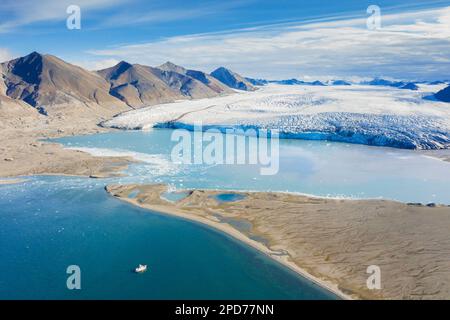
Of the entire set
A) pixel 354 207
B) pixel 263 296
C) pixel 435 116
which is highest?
pixel 435 116

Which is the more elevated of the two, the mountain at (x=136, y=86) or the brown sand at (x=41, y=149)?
the mountain at (x=136, y=86)

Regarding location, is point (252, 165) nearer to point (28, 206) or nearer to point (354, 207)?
point (354, 207)

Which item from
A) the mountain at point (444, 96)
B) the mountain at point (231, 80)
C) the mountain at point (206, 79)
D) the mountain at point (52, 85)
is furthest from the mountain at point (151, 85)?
the mountain at point (444, 96)

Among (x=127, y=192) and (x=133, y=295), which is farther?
(x=127, y=192)

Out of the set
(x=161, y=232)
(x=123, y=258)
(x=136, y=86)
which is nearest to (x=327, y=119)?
(x=161, y=232)

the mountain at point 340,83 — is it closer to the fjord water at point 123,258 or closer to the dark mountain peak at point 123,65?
the dark mountain peak at point 123,65

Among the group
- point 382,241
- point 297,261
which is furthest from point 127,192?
point 382,241

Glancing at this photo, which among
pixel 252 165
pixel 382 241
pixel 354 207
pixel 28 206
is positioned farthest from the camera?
pixel 252 165

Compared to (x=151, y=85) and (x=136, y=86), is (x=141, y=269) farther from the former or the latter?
(x=151, y=85)
